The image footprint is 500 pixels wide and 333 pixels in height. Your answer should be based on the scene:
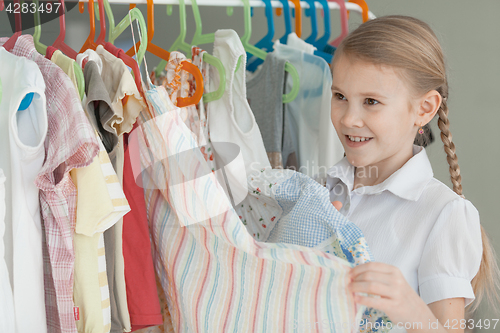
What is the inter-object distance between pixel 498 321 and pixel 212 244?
1.27m

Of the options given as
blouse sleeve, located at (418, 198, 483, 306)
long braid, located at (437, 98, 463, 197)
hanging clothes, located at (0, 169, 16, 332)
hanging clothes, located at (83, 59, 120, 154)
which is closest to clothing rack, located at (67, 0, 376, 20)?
hanging clothes, located at (83, 59, 120, 154)

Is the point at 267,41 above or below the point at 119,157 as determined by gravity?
above

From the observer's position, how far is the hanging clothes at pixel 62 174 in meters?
0.72

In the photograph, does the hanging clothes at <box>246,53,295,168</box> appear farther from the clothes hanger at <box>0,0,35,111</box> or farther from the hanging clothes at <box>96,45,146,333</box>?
the clothes hanger at <box>0,0,35,111</box>

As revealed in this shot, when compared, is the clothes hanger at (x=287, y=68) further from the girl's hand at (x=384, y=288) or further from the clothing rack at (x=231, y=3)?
the girl's hand at (x=384, y=288)

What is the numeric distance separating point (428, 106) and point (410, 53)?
113mm

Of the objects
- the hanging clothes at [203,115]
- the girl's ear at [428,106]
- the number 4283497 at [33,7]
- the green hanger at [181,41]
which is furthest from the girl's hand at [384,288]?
the number 4283497 at [33,7]

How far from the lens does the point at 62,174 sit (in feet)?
2.54

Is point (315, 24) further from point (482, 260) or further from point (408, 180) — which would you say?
point (482, 260)

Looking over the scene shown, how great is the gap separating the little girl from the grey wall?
0.82 metres

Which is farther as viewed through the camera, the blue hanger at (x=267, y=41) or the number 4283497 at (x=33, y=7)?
the blue hanger at (x=267, y=41)

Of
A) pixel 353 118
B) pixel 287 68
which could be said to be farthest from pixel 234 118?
pixel 353 118

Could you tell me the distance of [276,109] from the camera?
1.15 m

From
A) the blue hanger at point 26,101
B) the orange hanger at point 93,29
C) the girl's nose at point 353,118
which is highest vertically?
the orange hanger at point 93,29
